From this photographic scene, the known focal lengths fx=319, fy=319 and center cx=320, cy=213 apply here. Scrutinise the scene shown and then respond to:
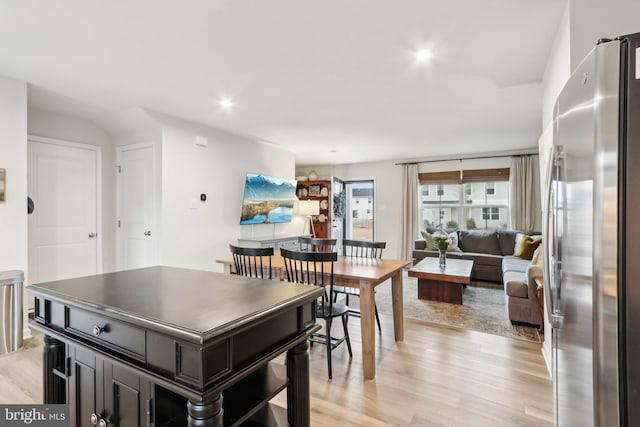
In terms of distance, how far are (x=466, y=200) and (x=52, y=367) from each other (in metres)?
6.60

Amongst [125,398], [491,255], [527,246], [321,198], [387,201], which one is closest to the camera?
[125,398]

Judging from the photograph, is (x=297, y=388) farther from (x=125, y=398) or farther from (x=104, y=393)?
(x=104, y=393)

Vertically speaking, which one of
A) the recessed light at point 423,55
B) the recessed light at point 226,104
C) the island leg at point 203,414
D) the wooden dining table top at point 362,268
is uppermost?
the recessed light at point 226,104

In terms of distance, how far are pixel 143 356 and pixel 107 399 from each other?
39 cm

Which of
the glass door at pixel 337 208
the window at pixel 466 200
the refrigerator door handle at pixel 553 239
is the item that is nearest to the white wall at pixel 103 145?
the glass door at pixel 337 208

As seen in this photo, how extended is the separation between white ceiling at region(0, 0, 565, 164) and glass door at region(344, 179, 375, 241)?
3402 millimetres

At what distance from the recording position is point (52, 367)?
4.38ft

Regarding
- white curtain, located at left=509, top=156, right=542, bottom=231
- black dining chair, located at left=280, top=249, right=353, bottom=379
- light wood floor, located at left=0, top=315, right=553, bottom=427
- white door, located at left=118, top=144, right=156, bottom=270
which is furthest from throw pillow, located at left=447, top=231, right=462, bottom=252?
white door, located at left=118, top=144, right=156, bottom=270

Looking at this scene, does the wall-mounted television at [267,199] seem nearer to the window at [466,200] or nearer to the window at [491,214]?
the window at [466,200]

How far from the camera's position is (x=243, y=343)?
3.11 feet

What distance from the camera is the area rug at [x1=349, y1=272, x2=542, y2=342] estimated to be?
3.22 m

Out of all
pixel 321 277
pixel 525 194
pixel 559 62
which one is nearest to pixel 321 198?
pixel 525 194

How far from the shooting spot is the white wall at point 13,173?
278 centimetres

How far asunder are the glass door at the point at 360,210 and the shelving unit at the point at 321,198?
949mm
